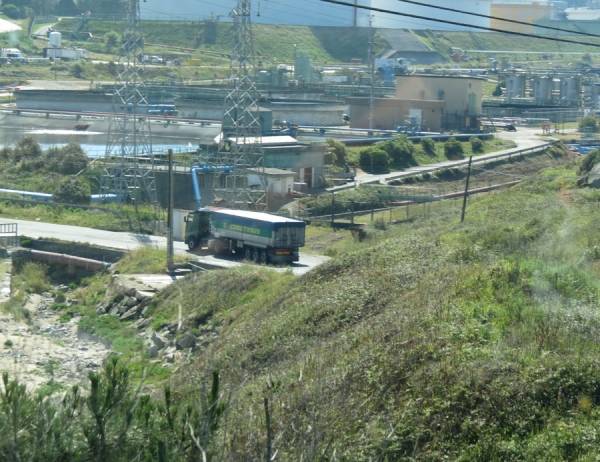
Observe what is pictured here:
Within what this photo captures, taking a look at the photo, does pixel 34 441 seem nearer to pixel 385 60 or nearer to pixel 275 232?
pixel 275 232

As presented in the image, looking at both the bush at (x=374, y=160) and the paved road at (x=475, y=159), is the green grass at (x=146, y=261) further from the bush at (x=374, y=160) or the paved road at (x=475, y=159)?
the bush at (x=374, y=160)

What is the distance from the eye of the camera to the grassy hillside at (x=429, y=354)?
3732 millimetres

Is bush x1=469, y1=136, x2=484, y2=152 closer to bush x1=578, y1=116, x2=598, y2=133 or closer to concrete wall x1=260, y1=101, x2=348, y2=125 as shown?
bush x1=578, y1=116, x2=598, y2=133

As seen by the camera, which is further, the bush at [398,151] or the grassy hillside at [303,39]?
the grassy hillside at [303,39]

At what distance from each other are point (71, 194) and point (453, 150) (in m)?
13.3

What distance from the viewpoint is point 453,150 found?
1062 inches

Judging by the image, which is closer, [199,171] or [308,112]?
[199,171]

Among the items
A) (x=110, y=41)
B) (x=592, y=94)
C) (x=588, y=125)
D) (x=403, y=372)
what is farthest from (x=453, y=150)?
(x=110, y=41)

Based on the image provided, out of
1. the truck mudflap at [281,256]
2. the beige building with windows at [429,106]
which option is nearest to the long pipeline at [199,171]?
the truck mudflap at [281,256]

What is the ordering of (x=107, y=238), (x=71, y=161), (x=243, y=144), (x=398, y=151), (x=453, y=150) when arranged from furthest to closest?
(x=453, y=150) < (x=398, y=151) < (x=71, y=161) < (x=243, y=144) < (x=107, y=238)

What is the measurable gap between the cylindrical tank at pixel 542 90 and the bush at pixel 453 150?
13516mm

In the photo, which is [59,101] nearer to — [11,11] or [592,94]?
[11,11]

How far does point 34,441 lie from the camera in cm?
285

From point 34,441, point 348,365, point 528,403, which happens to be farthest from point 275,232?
point 34,441
